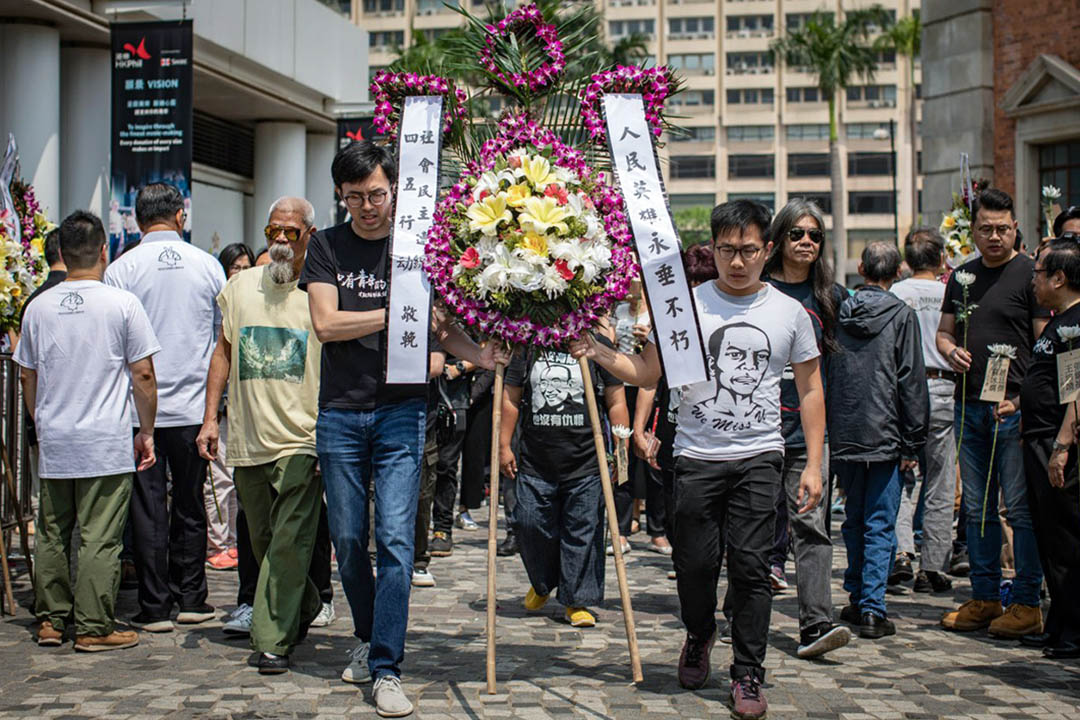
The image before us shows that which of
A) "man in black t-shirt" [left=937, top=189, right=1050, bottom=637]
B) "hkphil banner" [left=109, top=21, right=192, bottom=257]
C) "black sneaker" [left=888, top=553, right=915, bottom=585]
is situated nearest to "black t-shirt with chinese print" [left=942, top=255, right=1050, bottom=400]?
"man in black t-shirt" [left=937, top=189, right=1050, bottom=637]

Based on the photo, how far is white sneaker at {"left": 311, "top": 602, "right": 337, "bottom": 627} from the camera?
23.4 ft

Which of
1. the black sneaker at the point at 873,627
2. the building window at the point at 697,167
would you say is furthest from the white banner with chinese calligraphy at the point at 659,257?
the building window at the point at 697,167

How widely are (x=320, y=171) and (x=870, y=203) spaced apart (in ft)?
219

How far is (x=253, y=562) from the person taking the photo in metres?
6.95

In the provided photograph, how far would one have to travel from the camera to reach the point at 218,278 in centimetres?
768

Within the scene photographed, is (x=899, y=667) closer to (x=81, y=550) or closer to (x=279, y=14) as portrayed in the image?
(x=81, y=550)

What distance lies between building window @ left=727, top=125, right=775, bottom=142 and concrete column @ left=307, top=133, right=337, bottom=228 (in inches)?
2606

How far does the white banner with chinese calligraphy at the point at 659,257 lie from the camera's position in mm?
5438

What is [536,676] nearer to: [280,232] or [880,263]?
[280,232]

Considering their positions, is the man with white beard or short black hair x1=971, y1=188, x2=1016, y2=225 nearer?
the man with white beard

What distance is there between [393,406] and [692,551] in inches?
59.2

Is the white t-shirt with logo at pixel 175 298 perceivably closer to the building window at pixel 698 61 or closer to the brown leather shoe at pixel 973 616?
the brown leather shoe at pixel 973 616

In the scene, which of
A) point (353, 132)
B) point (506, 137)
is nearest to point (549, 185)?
point (506, 137)

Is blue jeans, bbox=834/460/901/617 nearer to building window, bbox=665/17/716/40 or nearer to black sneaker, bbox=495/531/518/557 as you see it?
black sneaker, bbox=495/531/518/557
